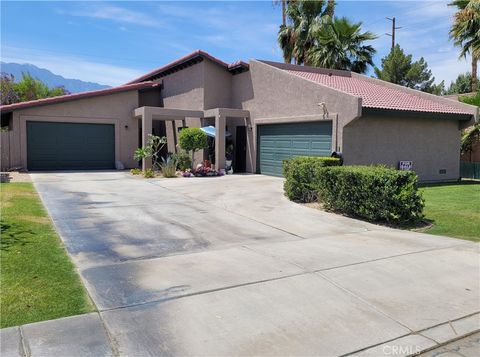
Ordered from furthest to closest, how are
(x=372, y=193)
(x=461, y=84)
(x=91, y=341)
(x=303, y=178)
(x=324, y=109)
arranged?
(x=461, y=84) → (x=324, y=109) → (x=303, y=178) → (x=372, y=193) → (x=91, y=341)

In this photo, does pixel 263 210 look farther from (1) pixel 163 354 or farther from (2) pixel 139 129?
(2) pixel 139 129

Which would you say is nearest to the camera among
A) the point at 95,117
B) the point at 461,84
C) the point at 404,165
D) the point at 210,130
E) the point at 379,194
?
the point at 379,194

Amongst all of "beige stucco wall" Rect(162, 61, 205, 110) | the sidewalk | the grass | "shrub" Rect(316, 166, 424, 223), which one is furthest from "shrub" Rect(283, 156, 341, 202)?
"beige stucco wall" Rect(162, 61, 205, 110)

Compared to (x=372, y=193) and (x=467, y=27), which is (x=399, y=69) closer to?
(x=467, y=27)

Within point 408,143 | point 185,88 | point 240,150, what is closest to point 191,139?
point 240,150

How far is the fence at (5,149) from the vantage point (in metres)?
20.4

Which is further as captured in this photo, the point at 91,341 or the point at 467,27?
the point at 467,27

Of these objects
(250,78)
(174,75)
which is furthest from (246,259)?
(174,75)

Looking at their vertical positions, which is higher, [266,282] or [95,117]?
[95,117]

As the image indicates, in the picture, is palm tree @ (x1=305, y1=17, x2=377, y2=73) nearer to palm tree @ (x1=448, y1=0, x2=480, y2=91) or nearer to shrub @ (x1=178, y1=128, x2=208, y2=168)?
palm tree @ (x1=448, y1=0, x2=480, y2=91)

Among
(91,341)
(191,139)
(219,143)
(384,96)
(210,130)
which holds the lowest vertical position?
(91,341)

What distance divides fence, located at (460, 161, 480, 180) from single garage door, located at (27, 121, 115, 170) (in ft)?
58.0

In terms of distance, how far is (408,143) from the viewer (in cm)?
1691

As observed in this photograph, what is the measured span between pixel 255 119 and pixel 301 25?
1238 cm
